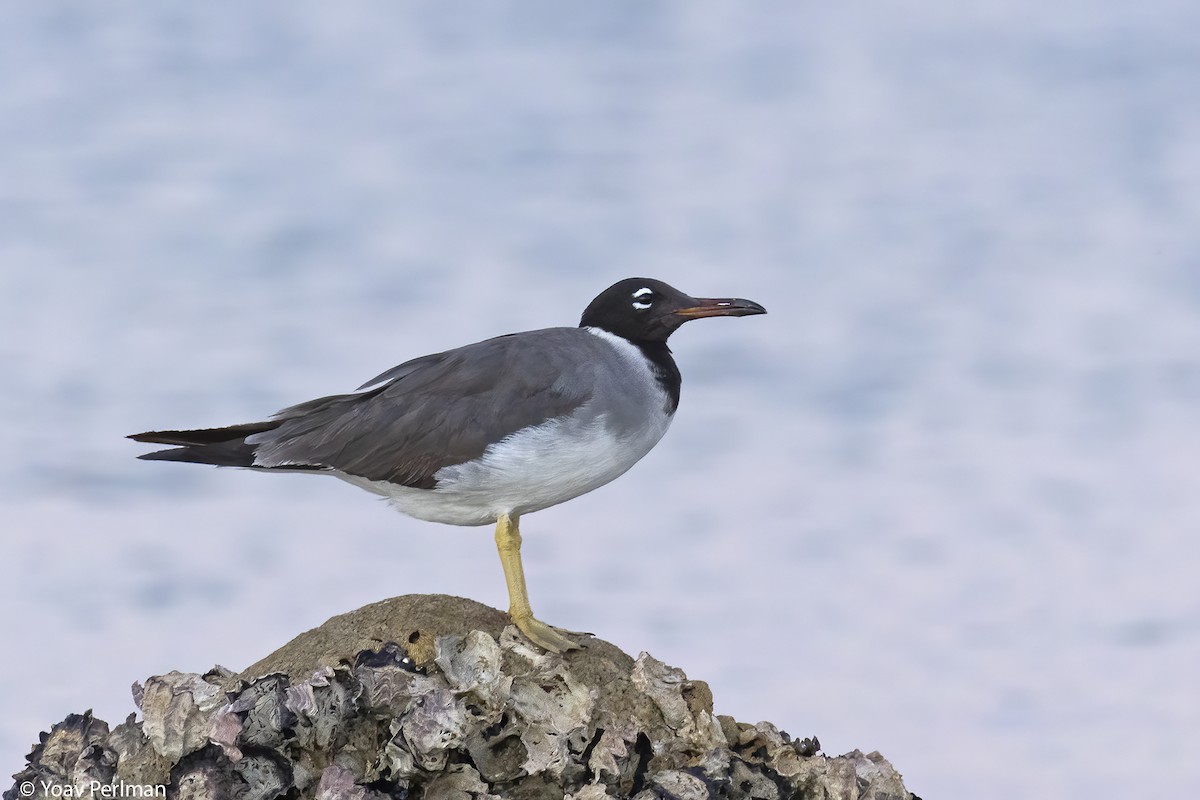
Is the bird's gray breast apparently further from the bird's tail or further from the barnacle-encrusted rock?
the bird's tail

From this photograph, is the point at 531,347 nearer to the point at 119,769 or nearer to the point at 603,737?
the point at 603,737

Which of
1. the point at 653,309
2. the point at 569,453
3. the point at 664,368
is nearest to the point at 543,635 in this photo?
the point at 569,453

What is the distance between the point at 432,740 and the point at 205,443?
3.68 meters

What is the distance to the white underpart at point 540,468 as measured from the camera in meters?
9.92

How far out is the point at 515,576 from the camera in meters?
10.1

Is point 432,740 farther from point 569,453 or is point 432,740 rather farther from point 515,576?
point 569,453

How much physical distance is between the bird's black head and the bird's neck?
1.9 inches

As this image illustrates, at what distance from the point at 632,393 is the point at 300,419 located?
2501mm

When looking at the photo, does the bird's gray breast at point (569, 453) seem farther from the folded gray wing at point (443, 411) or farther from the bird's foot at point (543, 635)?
the bird's foot at point (543, 635)

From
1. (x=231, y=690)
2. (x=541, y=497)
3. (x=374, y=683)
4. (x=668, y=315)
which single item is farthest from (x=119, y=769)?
(x=668, y=315)

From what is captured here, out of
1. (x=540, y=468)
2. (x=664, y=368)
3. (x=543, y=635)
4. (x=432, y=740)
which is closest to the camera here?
(x=432, y=740)

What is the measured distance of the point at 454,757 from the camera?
8.23 meters

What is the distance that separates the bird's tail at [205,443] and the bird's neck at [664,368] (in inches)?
112

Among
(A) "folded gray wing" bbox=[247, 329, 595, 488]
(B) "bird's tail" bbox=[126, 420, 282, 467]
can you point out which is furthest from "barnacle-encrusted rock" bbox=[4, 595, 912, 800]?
(B) "bird's tail" bbox=[126, 420, 282, 467]
